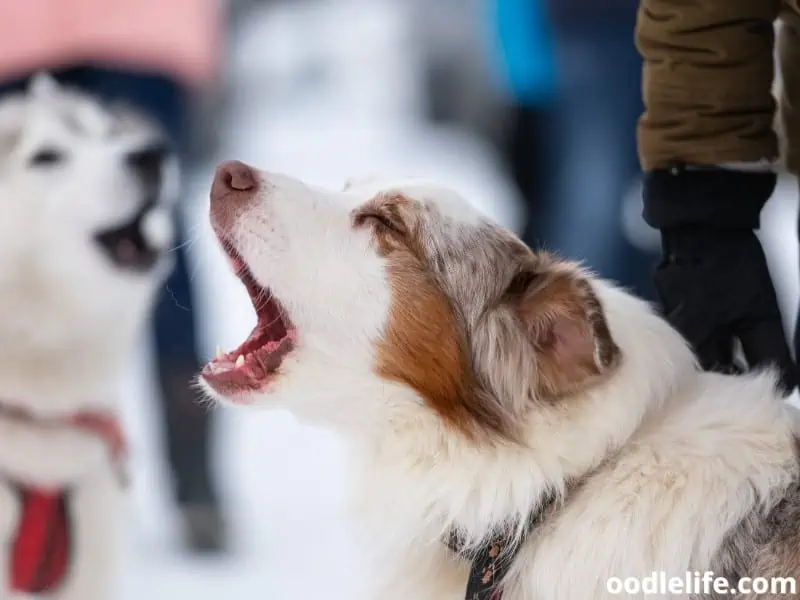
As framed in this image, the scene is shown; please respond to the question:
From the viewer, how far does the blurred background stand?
2.39 m

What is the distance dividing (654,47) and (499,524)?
86cm

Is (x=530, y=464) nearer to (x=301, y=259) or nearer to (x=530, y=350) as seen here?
(x=530, y=350)

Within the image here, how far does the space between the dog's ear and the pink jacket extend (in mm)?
1239

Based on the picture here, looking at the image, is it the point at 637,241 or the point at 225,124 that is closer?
the point at 225,124

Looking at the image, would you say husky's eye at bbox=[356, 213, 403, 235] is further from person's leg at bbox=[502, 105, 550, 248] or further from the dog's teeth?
person's leg at bbox=[502, 105, 550, 248]

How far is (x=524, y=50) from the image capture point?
8.97 feet

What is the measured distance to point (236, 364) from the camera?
143 cm

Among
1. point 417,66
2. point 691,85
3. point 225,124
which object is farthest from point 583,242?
point 691,85

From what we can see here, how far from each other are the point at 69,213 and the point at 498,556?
126cm

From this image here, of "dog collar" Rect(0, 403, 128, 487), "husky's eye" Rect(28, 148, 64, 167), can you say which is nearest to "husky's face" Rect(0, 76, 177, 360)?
"husky's eye" Rect(28, 148, 64, 167)

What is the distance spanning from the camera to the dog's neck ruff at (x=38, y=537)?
2.01 metres

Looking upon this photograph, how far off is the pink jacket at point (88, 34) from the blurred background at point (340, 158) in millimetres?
205

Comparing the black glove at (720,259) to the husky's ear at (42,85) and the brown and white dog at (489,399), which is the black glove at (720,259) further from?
the husky's ear at (42,85)

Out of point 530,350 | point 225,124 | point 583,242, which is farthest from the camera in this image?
point 583,242
